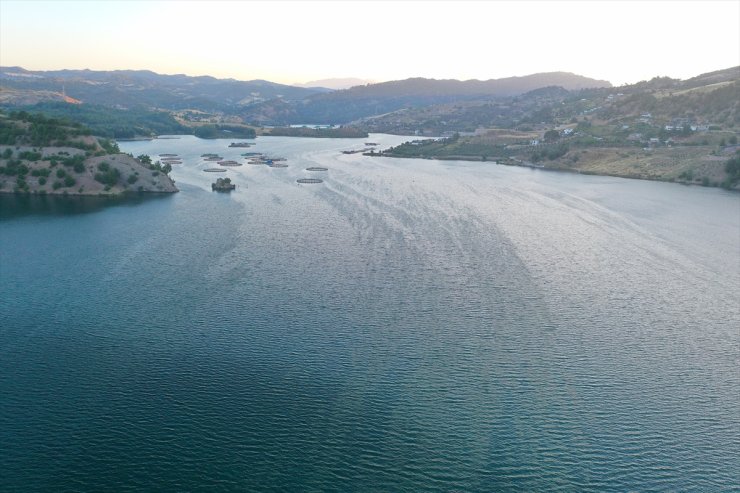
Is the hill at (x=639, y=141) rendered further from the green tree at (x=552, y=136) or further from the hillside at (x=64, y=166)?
the hillside at (x=64, y=166)

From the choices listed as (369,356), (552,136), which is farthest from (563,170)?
(369,356)

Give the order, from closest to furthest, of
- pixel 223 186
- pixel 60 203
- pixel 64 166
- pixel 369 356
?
pixel 369 356, pixel 60 203, pixel 64 166, pixel 223 186

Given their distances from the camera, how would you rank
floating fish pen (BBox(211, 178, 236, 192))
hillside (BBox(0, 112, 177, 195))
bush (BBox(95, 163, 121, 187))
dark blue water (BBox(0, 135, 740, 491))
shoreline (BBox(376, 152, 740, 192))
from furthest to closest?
1. shoreline (BBox(376, 152, 740, 192))
2. floating fish pen (BBox(211, 178, 236, 192))
3. bush (BBox(95, 163, 121, 187))
4. hillside (BBox(0, 112, 177, 195))
5. dark blue water (BBox(0, 135, 740, 491))

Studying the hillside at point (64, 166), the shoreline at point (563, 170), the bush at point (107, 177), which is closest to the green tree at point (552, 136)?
the shoreline at point (563, 170)

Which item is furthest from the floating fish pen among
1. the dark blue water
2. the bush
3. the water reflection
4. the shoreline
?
the shoreline

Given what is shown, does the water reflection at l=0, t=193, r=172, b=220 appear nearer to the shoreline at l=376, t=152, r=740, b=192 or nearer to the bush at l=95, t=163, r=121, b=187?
the bush at l=95, t=163, r=121, b=187

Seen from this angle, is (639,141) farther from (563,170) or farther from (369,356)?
(369,356)

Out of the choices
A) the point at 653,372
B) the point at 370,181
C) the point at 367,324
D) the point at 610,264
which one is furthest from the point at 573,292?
the point at 370,181
